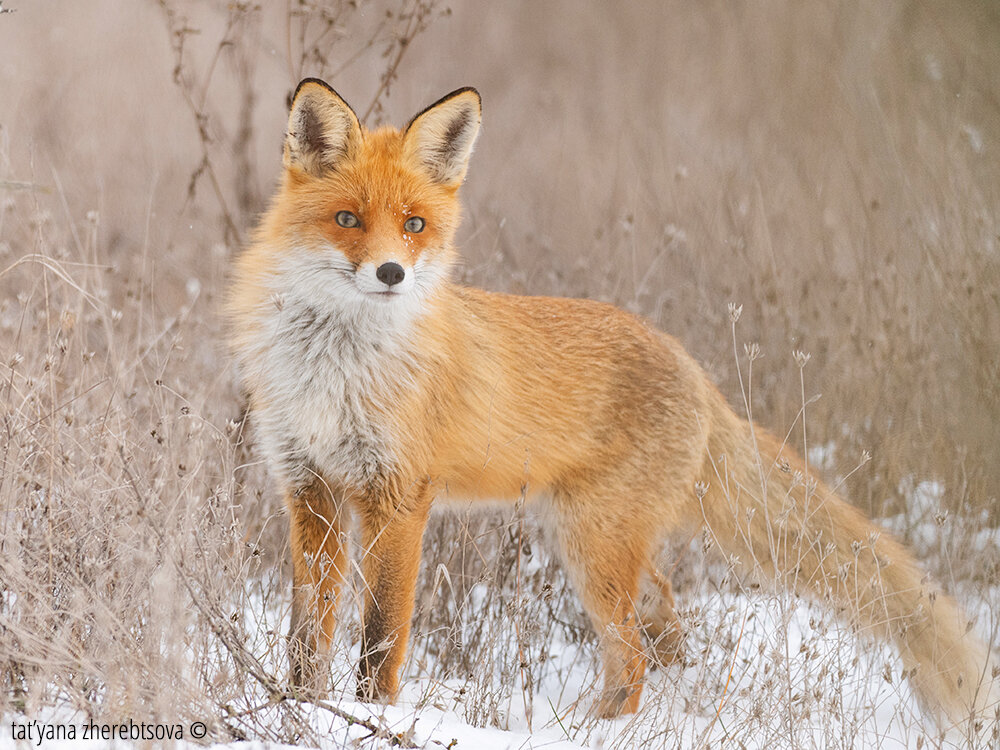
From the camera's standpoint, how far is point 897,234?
665 centimetres

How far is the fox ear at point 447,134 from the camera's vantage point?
338cm

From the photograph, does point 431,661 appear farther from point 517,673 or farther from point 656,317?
point 656,317

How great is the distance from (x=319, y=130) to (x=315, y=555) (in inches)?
57.3

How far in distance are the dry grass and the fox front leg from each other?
0.83ft

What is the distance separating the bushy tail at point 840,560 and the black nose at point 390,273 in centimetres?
134

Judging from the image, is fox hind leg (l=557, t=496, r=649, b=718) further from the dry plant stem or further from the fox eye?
the fox eye

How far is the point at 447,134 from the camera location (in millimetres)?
3502

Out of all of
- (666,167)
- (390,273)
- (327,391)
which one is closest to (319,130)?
(390,273)

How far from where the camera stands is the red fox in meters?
3.27

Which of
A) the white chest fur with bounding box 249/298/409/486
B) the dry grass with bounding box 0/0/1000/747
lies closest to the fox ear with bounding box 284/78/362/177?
the white chest fur with bounding box 249/298/409/486

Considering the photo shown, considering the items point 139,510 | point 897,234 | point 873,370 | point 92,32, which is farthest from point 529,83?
point 139,510

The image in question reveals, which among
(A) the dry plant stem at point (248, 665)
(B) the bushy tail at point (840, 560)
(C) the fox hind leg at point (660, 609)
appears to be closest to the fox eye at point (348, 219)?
(A) the dry plant stem at point (248, 665)

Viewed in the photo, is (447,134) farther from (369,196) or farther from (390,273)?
(390,273)

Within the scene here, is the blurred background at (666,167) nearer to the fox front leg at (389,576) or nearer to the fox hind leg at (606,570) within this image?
the fox front leg at (389,576)
